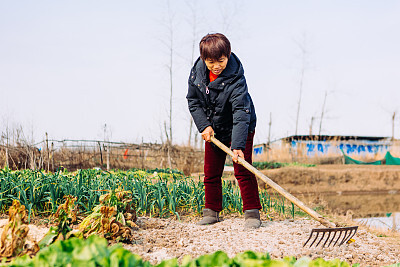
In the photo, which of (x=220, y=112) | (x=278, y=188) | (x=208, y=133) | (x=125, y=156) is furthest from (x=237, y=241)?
(x=125, y=156)

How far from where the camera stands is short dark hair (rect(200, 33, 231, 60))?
2.87m

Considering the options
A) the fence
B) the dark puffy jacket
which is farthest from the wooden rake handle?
the fence

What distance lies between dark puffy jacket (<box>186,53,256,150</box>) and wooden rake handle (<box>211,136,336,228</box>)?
119 millimetres

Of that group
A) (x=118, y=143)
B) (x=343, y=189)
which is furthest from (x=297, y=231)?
(x=343, y=189)

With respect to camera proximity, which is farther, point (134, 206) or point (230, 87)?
point (134, 206)

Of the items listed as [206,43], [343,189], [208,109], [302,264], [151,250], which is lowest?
[343,189]

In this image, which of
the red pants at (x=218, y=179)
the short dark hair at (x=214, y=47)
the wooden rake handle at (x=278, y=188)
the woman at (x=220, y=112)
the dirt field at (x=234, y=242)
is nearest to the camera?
the dirt field at (x=234, y=242)

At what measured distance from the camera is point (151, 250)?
2379mm

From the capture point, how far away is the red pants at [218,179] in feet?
10.8

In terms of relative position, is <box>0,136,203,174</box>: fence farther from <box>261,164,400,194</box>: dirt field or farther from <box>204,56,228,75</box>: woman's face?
<box>204,56,228,75</box>: woman's face

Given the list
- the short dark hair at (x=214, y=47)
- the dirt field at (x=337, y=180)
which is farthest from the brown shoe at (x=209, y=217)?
the dirt field at (x=337, y=180)

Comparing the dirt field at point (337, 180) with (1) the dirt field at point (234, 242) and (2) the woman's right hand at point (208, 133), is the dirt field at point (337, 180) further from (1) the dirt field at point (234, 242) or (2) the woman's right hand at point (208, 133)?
(2) the woman's right hand at point (208, 133)

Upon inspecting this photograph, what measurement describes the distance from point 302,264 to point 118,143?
425 inches

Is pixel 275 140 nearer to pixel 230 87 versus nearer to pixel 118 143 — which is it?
pixel 118 143
